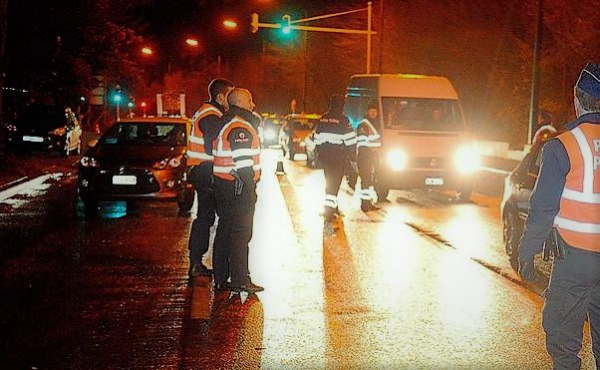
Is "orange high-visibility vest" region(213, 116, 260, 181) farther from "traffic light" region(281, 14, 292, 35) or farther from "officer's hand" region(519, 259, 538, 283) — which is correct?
"traffic light" region(281, 14, 292, 35)

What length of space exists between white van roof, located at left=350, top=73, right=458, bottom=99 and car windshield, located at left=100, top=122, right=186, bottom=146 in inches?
190

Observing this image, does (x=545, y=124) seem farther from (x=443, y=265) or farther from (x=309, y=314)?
(x=309, y=314)

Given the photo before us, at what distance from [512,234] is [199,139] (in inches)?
159

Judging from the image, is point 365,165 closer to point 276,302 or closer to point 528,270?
point 276,302

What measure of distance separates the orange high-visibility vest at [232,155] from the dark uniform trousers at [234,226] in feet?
0.34

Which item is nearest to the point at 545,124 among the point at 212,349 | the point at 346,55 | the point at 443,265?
the point at 443,265

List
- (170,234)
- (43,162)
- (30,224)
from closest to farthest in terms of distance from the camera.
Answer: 1. (170,234)
2. (30,224)
3. (43,162)

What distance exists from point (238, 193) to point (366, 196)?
8166mm

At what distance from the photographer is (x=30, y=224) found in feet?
46.9

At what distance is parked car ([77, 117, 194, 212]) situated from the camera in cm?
1517

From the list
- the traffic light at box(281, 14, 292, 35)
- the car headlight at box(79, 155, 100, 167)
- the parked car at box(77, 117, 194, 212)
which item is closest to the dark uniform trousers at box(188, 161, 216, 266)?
the parked car at box(77, 117, 194, 212)

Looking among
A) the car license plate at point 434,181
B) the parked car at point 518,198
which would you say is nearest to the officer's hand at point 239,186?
the parked car at point 518,198

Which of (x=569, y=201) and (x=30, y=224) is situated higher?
(x=569, y=201)

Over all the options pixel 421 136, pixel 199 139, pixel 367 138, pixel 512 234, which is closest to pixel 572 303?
pixel 199 139
